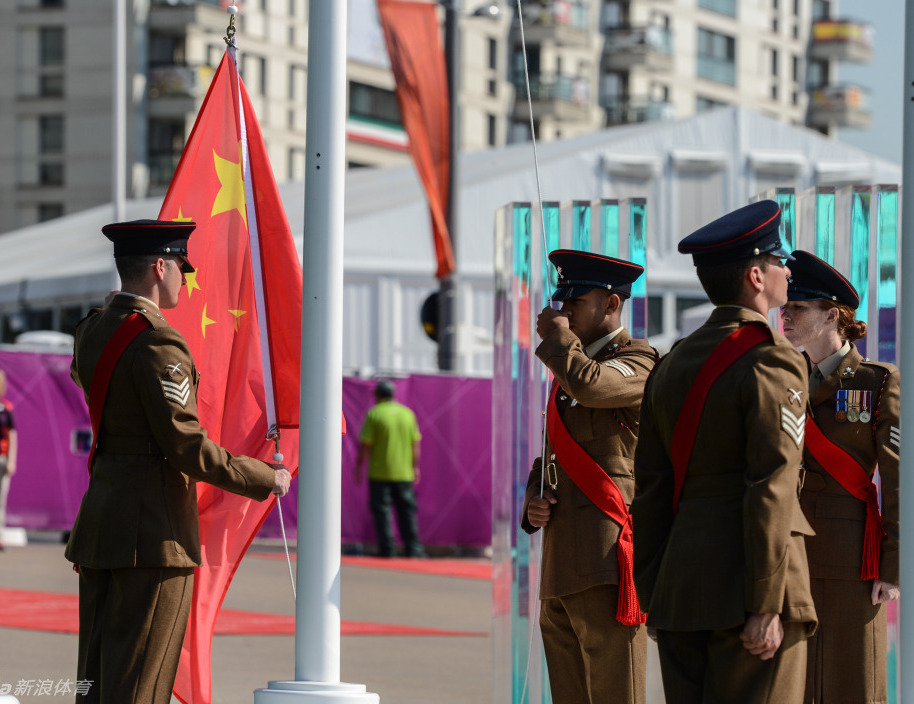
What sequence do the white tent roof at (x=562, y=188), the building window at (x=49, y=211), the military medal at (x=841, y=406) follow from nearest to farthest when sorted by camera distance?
1. the military medal at (x=841, y=406)
2. the white tent roof at (x=562, y=188)
3. the building window at (x=49, y=211)

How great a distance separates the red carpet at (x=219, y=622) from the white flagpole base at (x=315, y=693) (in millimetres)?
5053

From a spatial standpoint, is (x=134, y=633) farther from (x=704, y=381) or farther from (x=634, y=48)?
(x=634, y=48)

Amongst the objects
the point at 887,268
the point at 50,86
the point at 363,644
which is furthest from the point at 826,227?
the point at 50,86

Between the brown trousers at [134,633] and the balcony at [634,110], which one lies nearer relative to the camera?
the brown trousers at [134,633]

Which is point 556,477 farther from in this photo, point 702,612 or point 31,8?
point 31,8

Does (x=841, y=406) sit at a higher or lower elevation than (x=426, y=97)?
lower

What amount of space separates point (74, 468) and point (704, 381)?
1458cm

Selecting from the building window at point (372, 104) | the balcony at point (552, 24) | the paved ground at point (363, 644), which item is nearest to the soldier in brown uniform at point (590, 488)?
the paved ground at point (363, 644)

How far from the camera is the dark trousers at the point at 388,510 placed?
1744 centimetres

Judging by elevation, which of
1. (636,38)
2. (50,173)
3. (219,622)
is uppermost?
(636,38)

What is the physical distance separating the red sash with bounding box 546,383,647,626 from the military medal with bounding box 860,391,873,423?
0.90m

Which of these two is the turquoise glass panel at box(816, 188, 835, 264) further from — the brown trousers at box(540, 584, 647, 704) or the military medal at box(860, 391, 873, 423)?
the brown trousers at box(540, 584, 647, 704)

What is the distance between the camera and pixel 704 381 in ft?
15.4

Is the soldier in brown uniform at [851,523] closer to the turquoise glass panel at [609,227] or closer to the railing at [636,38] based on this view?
the turquoise glass panel at [609,227]
